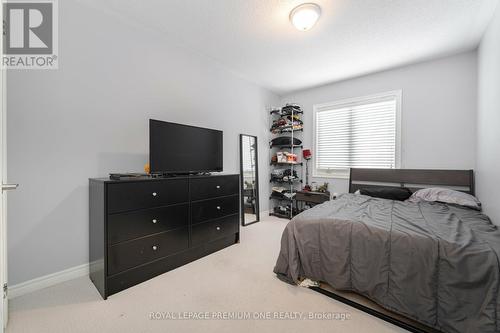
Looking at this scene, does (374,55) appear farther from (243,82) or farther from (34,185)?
(34,185)

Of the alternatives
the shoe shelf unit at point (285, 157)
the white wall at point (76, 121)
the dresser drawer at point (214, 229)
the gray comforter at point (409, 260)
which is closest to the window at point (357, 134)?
the shoe shelf unit at point (285, 157)

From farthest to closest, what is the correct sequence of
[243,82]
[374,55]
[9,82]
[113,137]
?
[243,82]
[374,55]
[113,137]
[9,82]

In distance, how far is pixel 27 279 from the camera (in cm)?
181

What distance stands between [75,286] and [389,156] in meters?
4.48

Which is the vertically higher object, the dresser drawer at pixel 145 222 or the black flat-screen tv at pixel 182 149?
the black flat-screen tv at pixel 182 149

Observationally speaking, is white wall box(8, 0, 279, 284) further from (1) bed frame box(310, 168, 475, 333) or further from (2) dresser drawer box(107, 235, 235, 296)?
(1) bed frame box(310, 168, 475, 333)

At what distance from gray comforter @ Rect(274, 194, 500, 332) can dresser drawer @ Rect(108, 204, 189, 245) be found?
115cm

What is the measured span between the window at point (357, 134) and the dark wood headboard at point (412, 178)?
0.17 m

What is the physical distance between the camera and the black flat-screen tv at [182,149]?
87.8 inches

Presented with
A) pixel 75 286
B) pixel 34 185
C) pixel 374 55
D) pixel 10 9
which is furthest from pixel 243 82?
pixel 75 286

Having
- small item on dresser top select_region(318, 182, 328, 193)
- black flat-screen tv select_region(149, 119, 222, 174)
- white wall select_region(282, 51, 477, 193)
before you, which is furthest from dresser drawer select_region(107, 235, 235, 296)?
white wall select_region(282, 51, 477, 193)

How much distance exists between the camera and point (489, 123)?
2232 mm

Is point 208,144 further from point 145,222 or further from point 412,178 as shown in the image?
point 412,178

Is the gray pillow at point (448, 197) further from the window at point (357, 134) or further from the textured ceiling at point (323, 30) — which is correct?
the textured ceiling at point (323, 30)
